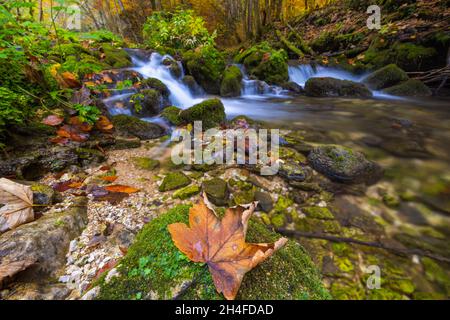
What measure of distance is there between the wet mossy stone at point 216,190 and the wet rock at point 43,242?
4.16ft

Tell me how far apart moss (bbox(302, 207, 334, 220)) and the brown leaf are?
3.43 metres

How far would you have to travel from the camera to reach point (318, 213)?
2.44 m

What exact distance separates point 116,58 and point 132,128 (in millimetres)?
4069

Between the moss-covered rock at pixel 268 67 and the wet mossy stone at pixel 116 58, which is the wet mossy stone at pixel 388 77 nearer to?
the moss-covered rock at pixel 268 67

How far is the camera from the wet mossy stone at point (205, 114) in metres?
4.49

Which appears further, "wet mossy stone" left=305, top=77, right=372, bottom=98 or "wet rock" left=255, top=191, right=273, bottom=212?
"wet mossy stone" left=305, top=77, right=372, bottom=98

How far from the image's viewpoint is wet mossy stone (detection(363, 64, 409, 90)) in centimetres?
779

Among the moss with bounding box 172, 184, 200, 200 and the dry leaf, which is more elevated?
the dry leaf

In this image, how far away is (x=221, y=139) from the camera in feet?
12.5

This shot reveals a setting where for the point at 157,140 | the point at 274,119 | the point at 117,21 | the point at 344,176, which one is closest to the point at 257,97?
the point at 274,119

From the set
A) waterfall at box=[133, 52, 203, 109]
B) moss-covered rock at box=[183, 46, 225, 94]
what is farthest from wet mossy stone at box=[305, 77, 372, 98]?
waterfall at box=[133, 52, 203, 109]

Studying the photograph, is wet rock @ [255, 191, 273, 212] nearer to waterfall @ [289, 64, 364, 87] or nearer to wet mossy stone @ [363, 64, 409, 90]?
wet mossy stone @ [363, 64, 409, 90]

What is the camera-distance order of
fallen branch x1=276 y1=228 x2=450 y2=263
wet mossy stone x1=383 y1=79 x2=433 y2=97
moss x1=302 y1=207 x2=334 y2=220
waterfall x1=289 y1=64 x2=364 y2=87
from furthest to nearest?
1. waterfall x1=289 y1=64 x2=364 y2=87
2. wet mossy stone x1=383 y1=79 x2=433 y2=97
3. moss x1=302 y1=207 x2=334 y2=220
4. fallen branch x1=276 y1=228 x2=450 y2=263

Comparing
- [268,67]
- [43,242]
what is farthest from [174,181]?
[268,67]
